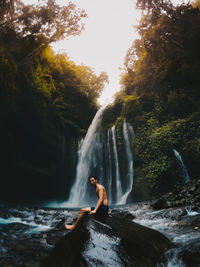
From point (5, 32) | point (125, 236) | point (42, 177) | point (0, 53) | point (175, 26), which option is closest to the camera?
point (125, 236)

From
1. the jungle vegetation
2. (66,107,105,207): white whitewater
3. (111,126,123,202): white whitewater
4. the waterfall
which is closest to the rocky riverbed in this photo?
the waterfall

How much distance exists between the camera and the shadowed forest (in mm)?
12969

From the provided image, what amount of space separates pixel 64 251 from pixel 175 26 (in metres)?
18.1

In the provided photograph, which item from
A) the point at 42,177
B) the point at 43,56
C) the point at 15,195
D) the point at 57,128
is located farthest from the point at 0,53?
the point at 15,195

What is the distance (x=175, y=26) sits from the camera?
50.2 feet

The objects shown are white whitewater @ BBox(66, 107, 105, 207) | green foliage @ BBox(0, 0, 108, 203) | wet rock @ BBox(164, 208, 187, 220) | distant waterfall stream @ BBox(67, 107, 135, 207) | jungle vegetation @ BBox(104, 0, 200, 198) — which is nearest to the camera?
wet rock @ BBox(164, 208, 187, 220)

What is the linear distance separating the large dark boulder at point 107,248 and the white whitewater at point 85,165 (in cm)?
1345

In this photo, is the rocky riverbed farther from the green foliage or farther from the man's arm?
the green foliage

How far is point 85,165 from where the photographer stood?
1745cm

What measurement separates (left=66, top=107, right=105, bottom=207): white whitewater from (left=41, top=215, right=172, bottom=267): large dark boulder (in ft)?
44.1

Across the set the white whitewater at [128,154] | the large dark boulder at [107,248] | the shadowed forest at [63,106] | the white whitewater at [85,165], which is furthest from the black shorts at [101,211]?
the white whitewater at [85,165]

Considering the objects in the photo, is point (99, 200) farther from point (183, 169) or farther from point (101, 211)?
point (183, 169)

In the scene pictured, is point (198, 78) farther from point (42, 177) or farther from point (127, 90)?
point (42, 177)

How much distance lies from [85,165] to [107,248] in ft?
49.4
